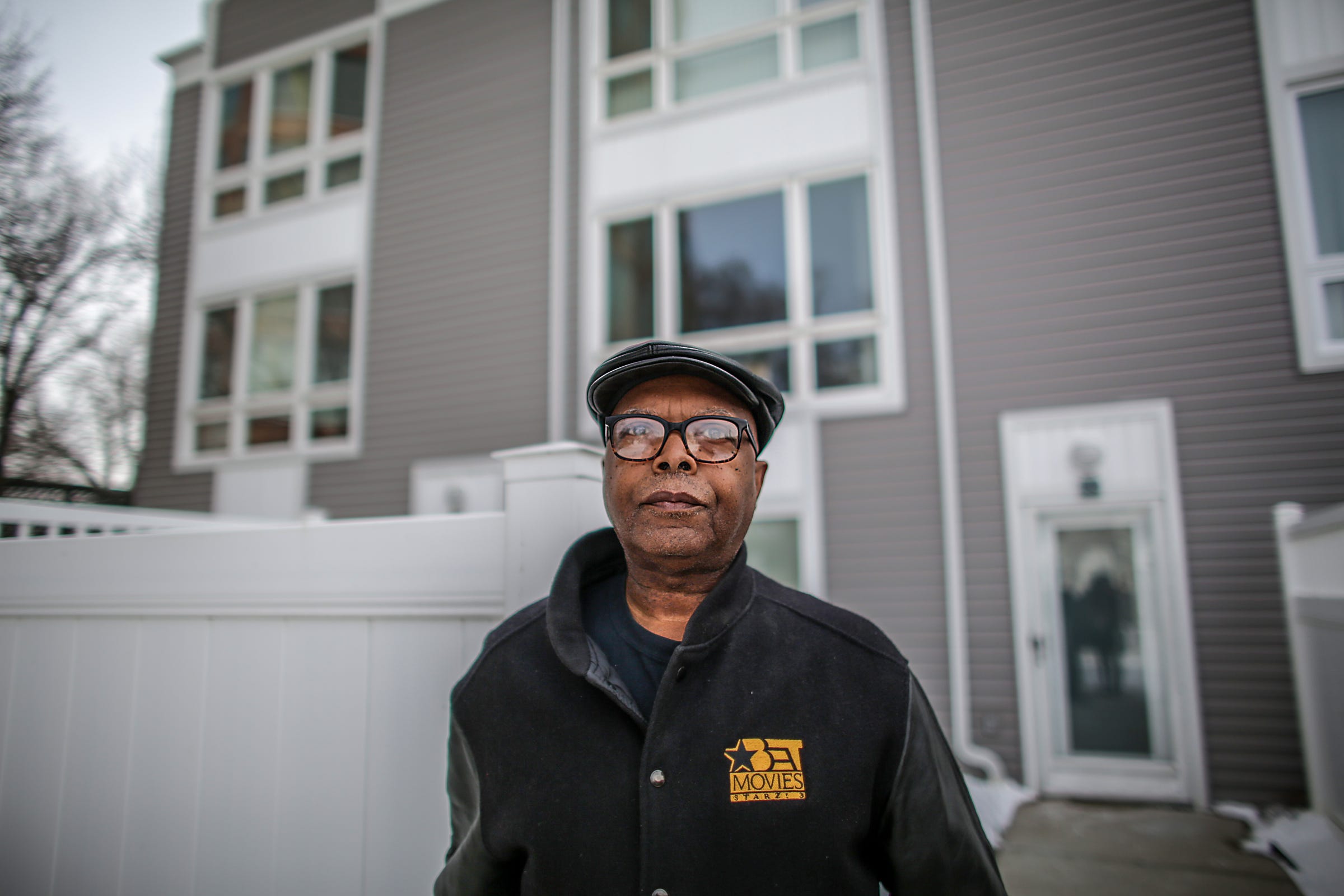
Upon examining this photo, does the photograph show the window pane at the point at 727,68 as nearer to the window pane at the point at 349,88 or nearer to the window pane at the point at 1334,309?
the window pane at the point at 349,88

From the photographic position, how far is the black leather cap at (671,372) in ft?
4.32

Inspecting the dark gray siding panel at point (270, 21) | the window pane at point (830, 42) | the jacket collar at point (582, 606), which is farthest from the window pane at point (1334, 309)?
the dark gray siding panel at point (270, 21)

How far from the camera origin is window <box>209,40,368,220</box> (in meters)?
7.87

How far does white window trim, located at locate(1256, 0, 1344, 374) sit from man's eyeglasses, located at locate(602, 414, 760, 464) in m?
5.18

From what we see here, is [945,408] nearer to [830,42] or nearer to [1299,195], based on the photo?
[1299,195]

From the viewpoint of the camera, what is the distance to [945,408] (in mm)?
5387

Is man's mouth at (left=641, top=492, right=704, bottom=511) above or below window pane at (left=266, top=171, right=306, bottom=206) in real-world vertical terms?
below

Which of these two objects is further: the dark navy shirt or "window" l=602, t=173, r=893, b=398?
"window" l=602, t=173, r=893, b=398

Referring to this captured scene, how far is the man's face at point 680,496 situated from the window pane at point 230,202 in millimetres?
8945

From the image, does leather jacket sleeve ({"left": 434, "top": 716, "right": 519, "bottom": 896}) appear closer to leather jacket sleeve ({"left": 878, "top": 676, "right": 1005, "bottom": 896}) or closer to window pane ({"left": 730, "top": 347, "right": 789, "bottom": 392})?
leather jacket sleeve ({"left": 878, "top": 676, "right": 1005, "bottom": 896})

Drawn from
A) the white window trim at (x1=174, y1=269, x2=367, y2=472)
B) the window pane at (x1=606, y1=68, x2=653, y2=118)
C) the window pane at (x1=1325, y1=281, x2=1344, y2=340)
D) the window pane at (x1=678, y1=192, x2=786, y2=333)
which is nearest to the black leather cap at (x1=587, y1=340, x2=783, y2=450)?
the window pane at (x1=678, y1=192, x2=786, y2=333)

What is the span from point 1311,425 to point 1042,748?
270cm

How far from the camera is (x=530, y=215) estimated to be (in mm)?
6930

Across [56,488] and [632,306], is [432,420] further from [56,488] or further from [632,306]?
[56,488]
